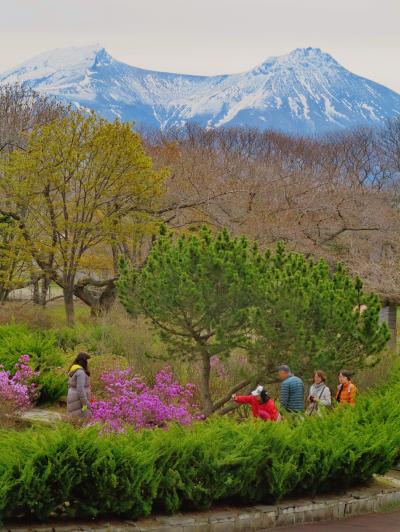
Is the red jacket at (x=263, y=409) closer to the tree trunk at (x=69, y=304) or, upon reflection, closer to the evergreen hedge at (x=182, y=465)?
the evergreen hedge at (x=182, y=465)

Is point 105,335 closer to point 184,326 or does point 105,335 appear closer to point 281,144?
point 184,326

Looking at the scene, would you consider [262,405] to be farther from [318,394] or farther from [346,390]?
[346,390]

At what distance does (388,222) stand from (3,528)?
3364cm

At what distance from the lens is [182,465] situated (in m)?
11.0

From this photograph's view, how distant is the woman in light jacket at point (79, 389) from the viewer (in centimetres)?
1479

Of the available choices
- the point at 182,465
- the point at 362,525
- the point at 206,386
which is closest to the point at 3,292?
the point at 206,386

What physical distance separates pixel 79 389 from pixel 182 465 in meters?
4.23

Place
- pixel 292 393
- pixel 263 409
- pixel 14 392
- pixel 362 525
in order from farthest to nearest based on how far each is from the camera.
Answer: pixel 14 392 → pixel 292 393 → pixel 263 409 → pixel 362 525

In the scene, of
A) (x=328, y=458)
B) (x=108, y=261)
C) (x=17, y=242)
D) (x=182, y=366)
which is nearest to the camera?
(x=328, y=458)

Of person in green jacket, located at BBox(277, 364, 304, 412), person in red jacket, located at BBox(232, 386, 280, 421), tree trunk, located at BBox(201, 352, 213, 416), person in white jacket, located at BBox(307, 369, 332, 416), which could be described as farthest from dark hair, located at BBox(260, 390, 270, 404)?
tree trunk, located at BBox(201, 352, 213, 416)

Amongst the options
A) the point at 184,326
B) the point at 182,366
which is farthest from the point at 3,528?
the point at 182,366

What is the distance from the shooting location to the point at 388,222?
1628 inches

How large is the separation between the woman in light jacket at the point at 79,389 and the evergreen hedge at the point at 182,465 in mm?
3046

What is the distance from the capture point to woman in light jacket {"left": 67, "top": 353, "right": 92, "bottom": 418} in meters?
14.8
